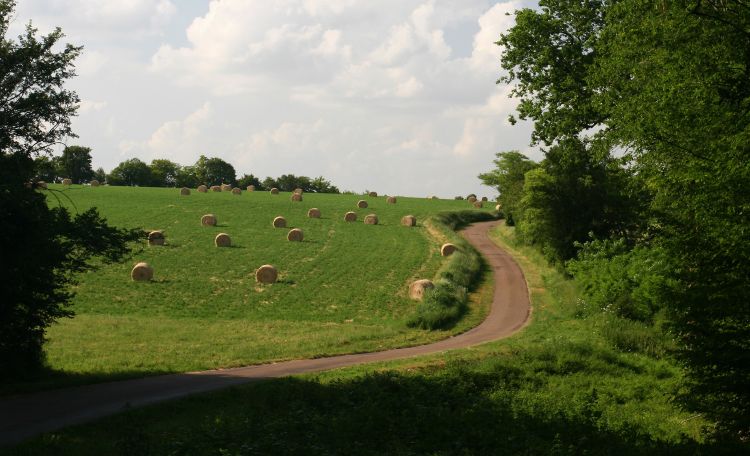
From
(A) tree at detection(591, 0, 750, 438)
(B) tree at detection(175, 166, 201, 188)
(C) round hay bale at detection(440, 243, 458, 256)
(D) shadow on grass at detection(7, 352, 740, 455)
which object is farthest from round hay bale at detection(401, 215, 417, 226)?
(B) tree at detection(175, 166, 201, 188)

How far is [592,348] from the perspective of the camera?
85.5 ft

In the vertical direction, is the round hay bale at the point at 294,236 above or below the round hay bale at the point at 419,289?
above

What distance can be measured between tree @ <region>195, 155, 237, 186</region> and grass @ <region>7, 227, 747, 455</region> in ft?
409

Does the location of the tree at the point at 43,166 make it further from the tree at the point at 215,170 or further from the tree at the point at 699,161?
the tree at the point at 215,170

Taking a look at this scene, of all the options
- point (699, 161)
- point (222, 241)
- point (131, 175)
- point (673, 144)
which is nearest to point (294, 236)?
point (222, 241)

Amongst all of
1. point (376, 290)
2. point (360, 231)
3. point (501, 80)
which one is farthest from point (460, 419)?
point (360, 231)

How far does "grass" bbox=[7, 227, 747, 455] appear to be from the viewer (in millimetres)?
14641

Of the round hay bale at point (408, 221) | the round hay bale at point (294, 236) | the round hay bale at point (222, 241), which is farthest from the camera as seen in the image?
the round hay bale at point (408, 221)

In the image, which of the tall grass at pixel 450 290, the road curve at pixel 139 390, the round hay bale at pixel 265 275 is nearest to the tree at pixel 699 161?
the road curve at pixel 139 390

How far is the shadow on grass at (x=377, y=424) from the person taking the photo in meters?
14.4

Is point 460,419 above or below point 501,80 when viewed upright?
below

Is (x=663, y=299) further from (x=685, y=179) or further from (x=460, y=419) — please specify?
(x=460, y=419)

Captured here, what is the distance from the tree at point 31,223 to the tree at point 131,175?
112639mm

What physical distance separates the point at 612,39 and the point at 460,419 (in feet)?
56.6
